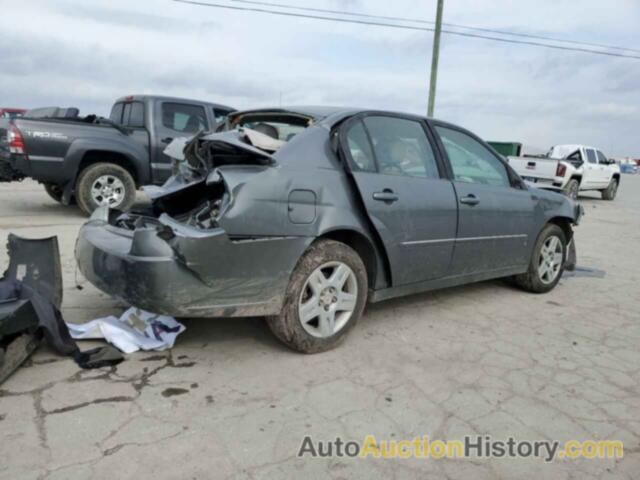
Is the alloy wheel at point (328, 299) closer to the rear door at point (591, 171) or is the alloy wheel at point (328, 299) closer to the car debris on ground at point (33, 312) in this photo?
the car debris on ground at point (33, 312)

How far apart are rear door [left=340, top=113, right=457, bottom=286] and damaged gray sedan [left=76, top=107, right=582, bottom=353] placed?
0.4 inches

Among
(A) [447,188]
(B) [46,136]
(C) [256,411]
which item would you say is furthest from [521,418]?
(B) [46,136]

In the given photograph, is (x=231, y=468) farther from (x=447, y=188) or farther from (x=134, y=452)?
(x=447, y=188)

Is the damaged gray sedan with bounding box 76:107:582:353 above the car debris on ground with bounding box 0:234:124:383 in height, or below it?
above

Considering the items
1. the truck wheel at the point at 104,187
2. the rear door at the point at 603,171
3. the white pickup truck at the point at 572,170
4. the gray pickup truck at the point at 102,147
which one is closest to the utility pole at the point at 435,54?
the white pickup truck at the point at 572,170

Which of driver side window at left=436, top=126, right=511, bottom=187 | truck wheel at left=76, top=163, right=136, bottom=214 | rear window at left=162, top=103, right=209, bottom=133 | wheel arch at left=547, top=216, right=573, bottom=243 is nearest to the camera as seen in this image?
driver side window at left=436, top=126, right=511, bottom=187

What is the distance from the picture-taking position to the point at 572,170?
14.5 metres

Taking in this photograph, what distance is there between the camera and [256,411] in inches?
102

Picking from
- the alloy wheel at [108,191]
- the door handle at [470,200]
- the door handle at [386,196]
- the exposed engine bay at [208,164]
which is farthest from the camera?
the alloy wheel at [108,191]

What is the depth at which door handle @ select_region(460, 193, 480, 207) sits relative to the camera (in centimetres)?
395

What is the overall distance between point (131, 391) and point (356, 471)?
1.30 metres

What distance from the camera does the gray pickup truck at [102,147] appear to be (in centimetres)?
708

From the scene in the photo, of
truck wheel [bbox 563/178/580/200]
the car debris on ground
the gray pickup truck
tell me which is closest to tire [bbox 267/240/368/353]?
the car debris on ground

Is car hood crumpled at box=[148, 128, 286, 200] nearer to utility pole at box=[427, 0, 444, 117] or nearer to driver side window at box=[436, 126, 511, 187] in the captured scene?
driver side window at box=[436, 126, 511, 187]
